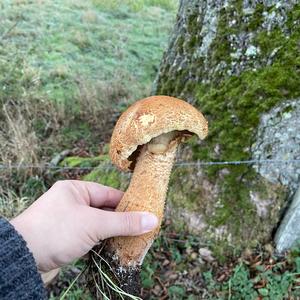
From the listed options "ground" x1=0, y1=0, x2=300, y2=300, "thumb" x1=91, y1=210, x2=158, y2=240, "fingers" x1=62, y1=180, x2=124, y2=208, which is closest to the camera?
"thumb" x1=91, y1=210, x2=158, y2=240

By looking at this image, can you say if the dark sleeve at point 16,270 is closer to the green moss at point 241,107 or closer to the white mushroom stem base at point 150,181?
the white mushroom stem base at point 150,181

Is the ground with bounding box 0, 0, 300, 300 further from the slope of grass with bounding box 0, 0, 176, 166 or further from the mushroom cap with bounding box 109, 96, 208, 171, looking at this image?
the mushroom cap with bounding box 109, 96, 208, 171

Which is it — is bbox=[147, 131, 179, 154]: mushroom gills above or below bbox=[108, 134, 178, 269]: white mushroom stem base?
above

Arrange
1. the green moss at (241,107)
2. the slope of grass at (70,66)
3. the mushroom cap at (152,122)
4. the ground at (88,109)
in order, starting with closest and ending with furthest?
the mushroom cap at (152,122), the green moss at (241,107), the ground at (88,109), the slope of grass at (70,66)

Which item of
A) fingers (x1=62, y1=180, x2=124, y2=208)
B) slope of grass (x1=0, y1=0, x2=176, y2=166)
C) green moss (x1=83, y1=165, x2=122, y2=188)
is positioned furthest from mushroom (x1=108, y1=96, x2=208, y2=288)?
slope of grass (x1=0, y1=0, x2=176, y2=166)

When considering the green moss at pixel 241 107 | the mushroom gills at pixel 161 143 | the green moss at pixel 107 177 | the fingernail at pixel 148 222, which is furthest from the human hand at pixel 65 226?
the green moss at pixel 107 177

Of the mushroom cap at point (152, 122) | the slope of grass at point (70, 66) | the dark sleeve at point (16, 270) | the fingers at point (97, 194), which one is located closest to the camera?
the dark sleeve at point (16, 270)

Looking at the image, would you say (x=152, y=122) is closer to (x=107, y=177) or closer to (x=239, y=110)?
(x=239, y=110)
